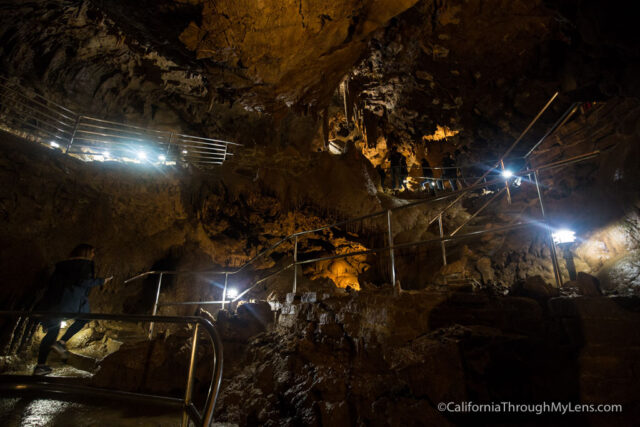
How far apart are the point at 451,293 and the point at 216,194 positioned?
637 cm

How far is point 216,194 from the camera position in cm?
758

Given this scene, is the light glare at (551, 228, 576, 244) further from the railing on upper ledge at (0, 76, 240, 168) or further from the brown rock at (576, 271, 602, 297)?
the railing on upper ledge at (0, 76, 240, 168)

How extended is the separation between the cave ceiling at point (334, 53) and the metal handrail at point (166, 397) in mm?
4398

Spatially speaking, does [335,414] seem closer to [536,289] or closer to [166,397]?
[166,397]

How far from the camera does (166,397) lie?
1734mm

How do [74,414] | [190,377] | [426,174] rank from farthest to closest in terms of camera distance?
[426,174] → [74,414] → [190,377]

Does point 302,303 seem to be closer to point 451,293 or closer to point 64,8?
point 451,293

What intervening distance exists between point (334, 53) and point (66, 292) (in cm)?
576

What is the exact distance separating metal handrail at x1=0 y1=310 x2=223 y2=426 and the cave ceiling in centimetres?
440

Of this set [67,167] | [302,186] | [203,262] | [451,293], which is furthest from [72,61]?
[451,293]

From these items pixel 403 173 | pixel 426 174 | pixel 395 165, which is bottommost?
pixel 403 173

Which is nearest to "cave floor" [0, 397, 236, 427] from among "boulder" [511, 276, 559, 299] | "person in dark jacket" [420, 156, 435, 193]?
"boulder" [511, 276, 559, 299]

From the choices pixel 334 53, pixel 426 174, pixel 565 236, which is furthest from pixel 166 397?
pixel 426 174

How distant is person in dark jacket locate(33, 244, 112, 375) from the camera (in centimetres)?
353
